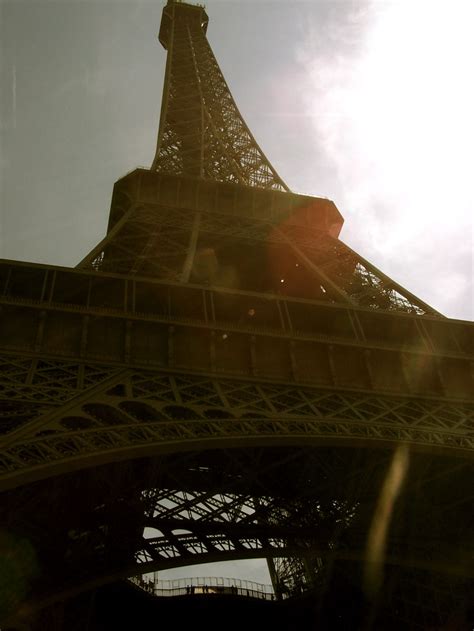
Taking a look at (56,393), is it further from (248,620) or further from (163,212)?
(248,620)

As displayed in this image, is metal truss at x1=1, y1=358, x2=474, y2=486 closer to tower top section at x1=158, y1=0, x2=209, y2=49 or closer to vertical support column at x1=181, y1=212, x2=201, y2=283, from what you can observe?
vertical support column at x1=181, y1=212, x2=201, y2=283

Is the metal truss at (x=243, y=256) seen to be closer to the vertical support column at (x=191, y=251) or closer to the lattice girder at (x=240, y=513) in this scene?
the vertical support column at (x=191, y=251)

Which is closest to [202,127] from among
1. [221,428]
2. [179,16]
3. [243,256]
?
[243,256]

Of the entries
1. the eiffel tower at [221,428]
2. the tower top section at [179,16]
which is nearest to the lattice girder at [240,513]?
the eiffel tower at [221,428]

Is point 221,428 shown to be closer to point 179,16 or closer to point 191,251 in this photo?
point 191,251

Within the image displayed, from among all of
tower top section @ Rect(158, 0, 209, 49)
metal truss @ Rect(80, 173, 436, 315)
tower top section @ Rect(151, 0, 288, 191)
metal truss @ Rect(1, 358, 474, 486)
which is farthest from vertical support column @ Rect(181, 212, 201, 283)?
tower top section @ Rect(158, 0, 209, 49)

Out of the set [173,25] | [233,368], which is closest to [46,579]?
[233,368]

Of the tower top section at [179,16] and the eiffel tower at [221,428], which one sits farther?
the tower top section at [179,16]
